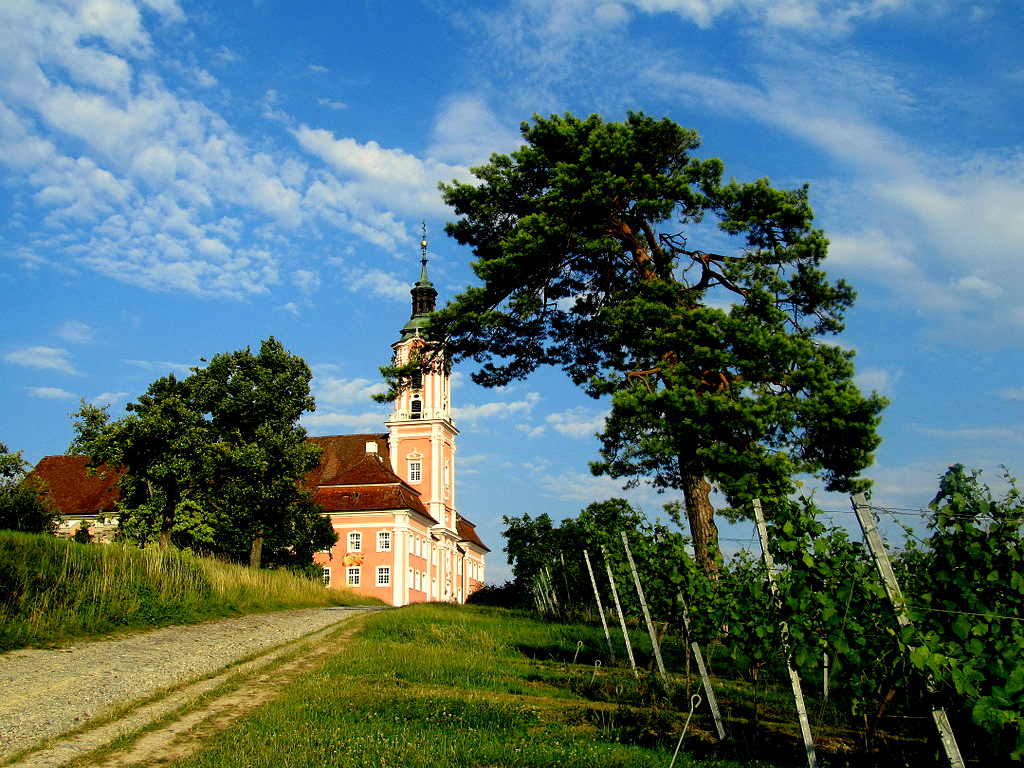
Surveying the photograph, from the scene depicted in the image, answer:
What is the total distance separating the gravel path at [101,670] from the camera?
24.6 feet

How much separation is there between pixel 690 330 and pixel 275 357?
2473cm

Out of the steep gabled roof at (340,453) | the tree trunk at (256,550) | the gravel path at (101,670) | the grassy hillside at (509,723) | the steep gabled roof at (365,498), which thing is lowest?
the grassy hillside at (509,723)

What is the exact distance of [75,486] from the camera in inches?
2119

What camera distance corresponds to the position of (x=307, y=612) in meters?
22.1

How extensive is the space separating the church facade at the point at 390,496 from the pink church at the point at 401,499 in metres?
0.07

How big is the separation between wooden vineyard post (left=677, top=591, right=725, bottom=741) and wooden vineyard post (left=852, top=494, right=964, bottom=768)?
7.26 feet

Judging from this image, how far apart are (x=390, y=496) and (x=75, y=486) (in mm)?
21922

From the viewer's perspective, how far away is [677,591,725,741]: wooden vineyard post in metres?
6.80

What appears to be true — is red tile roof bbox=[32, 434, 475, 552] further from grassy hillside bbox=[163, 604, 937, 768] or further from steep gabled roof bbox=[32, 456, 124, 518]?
grassy hillside bbox=[163, 604, 937, 768]

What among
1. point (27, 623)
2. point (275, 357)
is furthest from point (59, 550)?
point (275, 357)

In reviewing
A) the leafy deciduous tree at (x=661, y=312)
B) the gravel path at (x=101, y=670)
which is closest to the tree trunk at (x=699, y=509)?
the leafy deciduous tree at (x=661, y=312)

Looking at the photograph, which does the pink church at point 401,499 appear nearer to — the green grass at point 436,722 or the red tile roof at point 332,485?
the red tile roof at point 332,485

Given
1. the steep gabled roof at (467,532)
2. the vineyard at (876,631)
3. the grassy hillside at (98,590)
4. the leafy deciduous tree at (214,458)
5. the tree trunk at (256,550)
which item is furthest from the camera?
the steep gabled roof at (467,532)

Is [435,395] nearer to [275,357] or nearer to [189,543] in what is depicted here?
[275,357]
